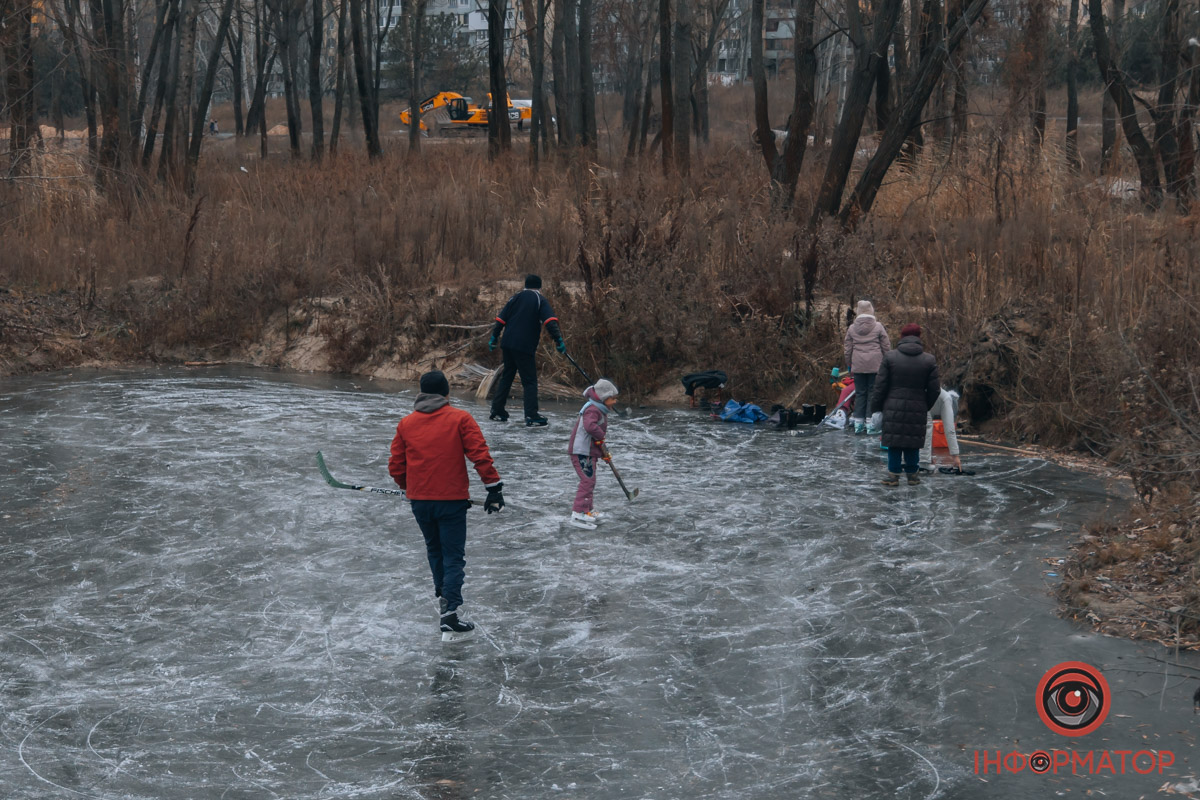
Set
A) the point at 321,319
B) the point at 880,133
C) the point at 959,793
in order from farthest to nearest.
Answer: the point at 880,133 → the point at 321,319 → the point at 959,793

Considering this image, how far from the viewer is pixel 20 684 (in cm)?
678

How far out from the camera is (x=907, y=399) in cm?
1205

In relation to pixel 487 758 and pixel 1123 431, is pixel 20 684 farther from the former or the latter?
pixel 1123 431

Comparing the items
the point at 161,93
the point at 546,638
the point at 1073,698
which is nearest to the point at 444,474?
the point at 546,638

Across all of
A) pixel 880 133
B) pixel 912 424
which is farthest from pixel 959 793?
pixel 880 133

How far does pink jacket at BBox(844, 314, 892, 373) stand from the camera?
1488 centimetres

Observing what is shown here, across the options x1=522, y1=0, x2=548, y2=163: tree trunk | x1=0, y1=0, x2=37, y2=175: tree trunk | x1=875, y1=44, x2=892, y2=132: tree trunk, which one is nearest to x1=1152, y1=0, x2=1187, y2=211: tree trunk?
x1=875, y1=44, x2=892, y2=132: tree trunk

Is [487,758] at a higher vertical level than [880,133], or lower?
lower

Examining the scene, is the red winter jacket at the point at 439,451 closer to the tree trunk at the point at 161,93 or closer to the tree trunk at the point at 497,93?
the tree trunk at the point at 161,93

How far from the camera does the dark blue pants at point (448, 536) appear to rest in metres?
7.67

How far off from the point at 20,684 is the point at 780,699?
14.2ft

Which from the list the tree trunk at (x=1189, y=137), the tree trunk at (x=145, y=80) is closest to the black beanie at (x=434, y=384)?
the tree trunk at (x=1189, y=137)

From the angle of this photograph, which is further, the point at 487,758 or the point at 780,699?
the point at 780,699

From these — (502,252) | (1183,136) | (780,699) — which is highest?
(1183,136)
